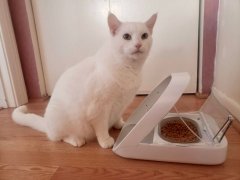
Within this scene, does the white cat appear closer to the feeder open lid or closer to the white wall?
the feeder open lid

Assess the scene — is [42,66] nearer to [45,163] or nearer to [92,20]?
[92,20]

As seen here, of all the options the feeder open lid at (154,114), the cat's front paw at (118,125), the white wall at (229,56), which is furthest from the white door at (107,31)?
the feeder open lid at (154,114)

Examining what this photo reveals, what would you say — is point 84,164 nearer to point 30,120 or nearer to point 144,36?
point 30,120

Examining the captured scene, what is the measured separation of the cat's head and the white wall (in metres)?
0.55

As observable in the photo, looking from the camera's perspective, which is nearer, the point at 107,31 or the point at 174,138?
the point at 174,138

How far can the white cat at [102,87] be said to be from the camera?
982 millimetres

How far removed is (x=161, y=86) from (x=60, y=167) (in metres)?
0.58

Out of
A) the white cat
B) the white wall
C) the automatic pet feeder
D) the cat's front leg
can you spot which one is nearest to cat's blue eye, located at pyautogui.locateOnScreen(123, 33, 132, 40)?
the white cat

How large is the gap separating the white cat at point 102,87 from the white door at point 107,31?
21.9 inches

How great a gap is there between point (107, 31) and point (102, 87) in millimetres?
747

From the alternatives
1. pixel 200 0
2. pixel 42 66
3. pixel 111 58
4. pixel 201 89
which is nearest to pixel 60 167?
pixel 111 58

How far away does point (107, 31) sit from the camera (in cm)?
161

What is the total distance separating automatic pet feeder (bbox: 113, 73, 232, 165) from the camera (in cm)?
85

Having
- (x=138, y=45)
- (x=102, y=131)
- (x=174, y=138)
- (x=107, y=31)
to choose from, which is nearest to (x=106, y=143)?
(x=102, y=131)
